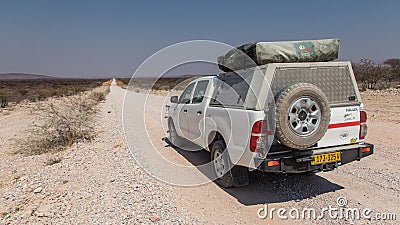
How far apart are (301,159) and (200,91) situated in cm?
285

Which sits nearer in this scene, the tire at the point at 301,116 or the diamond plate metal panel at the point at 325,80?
the tire at the point at 301,116

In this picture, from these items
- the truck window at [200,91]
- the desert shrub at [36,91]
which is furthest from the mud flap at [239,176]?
the desert shrub at [36,91]

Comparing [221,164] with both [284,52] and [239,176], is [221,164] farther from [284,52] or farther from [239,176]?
[284,52]

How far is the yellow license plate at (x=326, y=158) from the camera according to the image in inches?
173

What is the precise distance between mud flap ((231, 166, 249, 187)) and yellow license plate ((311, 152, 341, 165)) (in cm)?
108

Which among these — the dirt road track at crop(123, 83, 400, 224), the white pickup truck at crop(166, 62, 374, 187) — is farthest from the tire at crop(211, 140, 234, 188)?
the dirt road track at crop(123, 83, 400, 224)

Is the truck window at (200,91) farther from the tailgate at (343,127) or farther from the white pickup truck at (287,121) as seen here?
the tailgate at (343,127)

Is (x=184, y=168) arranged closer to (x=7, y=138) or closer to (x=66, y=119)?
(x=66, y=119)

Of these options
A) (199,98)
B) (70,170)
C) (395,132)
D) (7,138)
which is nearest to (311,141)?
(199,98)

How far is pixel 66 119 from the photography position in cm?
993

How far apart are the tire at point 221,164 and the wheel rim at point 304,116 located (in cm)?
129

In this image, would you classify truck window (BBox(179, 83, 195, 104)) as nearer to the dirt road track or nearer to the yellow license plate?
the dirt road track

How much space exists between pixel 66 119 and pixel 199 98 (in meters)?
5.51

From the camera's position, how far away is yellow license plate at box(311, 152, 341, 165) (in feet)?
14.4
